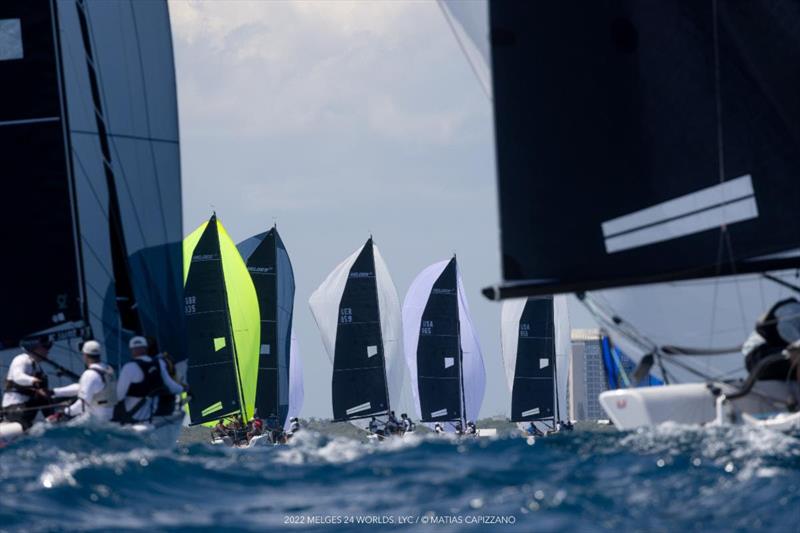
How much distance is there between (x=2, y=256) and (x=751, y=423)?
9319mm

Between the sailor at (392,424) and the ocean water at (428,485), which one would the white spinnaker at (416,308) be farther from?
the ocean water at (428,485)

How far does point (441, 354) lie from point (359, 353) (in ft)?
12.6

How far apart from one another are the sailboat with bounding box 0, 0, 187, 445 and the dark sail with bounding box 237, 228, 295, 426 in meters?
21.5

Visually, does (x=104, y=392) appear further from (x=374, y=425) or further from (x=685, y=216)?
(x=374, y=425)

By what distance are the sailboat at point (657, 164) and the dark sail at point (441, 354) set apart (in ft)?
101

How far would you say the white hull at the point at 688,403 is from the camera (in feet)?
42.2

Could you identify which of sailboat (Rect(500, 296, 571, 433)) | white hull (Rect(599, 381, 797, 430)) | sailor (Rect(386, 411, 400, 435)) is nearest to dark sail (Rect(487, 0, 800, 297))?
white hull (Rect(599, 381, 797, 430))

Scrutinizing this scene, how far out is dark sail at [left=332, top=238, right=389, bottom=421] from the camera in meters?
42.7

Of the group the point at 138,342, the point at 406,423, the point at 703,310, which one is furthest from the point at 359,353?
the point at 703,310

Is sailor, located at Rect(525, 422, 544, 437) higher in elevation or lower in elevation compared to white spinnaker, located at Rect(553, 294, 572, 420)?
lower

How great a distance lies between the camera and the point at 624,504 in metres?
9.85

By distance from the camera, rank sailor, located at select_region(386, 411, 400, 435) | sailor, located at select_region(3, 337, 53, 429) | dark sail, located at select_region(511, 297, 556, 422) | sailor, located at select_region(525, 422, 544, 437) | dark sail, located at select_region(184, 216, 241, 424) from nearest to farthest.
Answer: sailor, located at select_region(3, 337, 53, 429), dark sail, located at select_region(184, 216, 241, 424), sailor, located at select_region(386, 411, 400, 435), sailor, located at select_region(525, 422, 544, 437), dark sail, located at select_region(511, 297, 556, 422)

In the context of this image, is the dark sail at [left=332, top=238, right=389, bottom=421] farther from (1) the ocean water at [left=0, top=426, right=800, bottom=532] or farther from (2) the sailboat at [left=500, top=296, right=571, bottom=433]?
(1) the ocean water at [left=0, top=426, right=800, bottom=532]

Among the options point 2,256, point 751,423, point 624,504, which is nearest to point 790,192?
point 751,423
